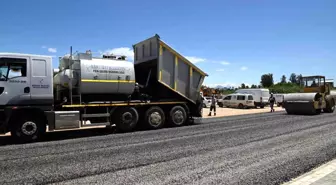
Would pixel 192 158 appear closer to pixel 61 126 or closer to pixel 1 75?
pixel 61 126

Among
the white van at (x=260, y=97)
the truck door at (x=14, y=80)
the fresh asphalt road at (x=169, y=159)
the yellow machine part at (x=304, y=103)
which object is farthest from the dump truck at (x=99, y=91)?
the white van at (x=260, y=97)

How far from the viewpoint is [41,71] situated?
9.91m

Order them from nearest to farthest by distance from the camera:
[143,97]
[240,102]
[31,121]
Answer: [31,121] < [143,97] < [240,102]

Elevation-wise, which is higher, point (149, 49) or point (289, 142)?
point (149, 49)

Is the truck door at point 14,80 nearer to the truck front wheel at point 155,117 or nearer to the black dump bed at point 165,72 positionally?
the truck front wheel at point 155,117

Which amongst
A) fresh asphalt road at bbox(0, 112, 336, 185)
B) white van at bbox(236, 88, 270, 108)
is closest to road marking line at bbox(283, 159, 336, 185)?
fresh asphalt road at bbox(0, 112, 336, 185)

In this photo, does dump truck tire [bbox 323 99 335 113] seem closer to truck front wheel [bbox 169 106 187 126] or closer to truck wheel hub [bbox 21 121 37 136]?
truck front wheel [bbox 169 106 187 126]

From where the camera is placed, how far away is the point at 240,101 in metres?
30.5

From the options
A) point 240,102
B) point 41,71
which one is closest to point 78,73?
point 41,71

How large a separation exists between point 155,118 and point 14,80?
567 cm

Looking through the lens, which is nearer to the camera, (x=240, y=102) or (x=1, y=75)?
(x=1, y=75)

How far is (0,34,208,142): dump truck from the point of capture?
31.1ft

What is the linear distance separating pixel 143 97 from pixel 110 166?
6.94m

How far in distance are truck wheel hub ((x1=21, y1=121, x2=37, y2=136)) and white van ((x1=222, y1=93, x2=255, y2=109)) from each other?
23.9m
